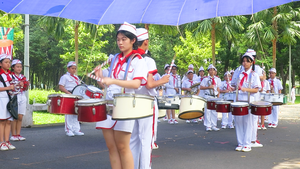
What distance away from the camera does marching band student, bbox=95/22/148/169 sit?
4496 millimetres

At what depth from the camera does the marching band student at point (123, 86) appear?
4.50 meters

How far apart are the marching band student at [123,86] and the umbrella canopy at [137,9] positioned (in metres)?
3.38

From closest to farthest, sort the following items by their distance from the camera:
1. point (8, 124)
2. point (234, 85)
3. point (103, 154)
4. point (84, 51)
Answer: point (103, 154) < point (8, 124) < point (234, 85) < point (84, 51)

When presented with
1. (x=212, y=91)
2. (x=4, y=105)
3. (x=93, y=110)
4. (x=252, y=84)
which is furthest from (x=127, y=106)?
(x=212, y=91)

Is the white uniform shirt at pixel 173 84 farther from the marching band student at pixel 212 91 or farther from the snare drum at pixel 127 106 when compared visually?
the snare drum at pixel 127 106

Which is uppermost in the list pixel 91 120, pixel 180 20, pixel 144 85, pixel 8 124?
pixel 180 20

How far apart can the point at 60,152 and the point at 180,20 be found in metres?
3.80

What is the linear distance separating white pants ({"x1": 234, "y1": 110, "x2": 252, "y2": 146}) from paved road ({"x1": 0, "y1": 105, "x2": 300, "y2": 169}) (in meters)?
0.28

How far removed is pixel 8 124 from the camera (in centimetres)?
866

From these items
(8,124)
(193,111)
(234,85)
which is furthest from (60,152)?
(234,85)

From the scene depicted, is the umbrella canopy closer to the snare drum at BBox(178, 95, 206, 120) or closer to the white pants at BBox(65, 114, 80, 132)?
the snare drum at BBox(178, 95, 206, 120)

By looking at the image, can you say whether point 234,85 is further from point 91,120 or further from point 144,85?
point 91,120

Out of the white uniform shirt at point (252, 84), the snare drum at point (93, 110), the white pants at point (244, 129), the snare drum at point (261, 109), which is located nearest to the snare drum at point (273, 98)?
the white uniform shirt at point (252, 84)

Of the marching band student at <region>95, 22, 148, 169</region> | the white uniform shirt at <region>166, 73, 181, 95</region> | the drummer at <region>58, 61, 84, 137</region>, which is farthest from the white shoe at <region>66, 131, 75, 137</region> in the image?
the marching band student at <region>95, 22, 148, 169</region>
